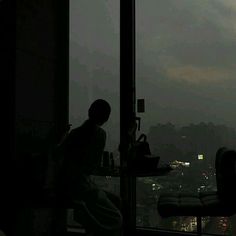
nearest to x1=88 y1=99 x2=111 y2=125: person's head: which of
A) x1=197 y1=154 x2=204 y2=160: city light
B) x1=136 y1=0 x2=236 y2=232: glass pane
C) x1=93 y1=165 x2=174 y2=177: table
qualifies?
x1=93 y1=165 x2=174 y2=177: table

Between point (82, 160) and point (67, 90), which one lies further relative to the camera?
point (67, 90)

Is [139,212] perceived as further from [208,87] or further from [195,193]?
[208,87]

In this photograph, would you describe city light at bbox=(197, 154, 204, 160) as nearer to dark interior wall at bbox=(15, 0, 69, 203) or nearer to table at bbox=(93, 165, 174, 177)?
table at bbox=(93, 165, 174, 177)

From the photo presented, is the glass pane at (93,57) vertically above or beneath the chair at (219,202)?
above

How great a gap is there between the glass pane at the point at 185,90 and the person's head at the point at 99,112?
78 cm

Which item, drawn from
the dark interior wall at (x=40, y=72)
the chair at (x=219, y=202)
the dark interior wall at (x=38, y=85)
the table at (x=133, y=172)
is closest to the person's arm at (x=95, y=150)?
the table at (x=133, y=172)

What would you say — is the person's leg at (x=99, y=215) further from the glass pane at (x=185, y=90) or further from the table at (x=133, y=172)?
the glass pane at (x=185, y=90)

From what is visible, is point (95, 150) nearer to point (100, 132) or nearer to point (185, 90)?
point (100, 132)

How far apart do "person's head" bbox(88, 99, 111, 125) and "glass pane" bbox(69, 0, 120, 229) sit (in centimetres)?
97

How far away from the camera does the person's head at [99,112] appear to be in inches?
133

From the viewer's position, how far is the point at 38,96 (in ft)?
14.0

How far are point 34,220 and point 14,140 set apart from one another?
85 centimetres

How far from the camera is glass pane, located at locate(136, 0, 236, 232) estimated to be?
13.2 ft

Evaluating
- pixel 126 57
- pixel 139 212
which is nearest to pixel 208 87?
pixel 126 57
